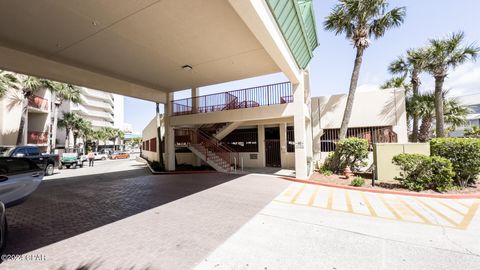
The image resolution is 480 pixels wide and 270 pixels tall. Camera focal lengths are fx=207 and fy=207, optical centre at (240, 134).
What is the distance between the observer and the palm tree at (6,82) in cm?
1576

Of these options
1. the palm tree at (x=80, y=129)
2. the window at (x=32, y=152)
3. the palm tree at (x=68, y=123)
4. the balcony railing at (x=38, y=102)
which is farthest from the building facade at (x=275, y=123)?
the palm tree at (x=80, y=129)

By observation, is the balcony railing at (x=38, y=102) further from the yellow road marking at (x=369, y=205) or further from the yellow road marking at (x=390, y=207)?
the yellow road marking at (x=390, y=207)

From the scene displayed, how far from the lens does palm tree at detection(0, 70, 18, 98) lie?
51.7 feet

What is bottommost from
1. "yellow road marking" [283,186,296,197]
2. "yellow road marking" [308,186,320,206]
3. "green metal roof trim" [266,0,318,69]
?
"yellow road marking" [308,186,320,206]

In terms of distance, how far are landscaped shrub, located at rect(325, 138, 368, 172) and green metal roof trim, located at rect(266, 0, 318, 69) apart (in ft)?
16.1

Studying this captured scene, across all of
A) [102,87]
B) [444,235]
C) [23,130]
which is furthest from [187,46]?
[23,130]

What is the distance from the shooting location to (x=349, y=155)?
1087 centimetres

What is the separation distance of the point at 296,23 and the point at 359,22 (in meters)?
5.88

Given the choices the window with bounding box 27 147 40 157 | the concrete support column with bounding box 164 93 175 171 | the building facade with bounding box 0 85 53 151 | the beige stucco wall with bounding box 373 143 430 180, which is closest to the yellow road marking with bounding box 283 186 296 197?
the beige stucco wall with bounding box 373 143 430 180

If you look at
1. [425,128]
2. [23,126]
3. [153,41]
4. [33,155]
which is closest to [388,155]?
[425,128]

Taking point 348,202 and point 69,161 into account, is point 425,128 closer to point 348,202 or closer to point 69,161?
point 348,202

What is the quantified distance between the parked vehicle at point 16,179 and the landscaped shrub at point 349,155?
40.7 feet

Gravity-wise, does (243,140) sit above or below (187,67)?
below

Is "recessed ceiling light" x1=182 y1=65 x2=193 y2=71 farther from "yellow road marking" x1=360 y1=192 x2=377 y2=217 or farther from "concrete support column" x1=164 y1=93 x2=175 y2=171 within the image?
"yellow road marking" x1=360 y1=192 x2=377 y2=217
